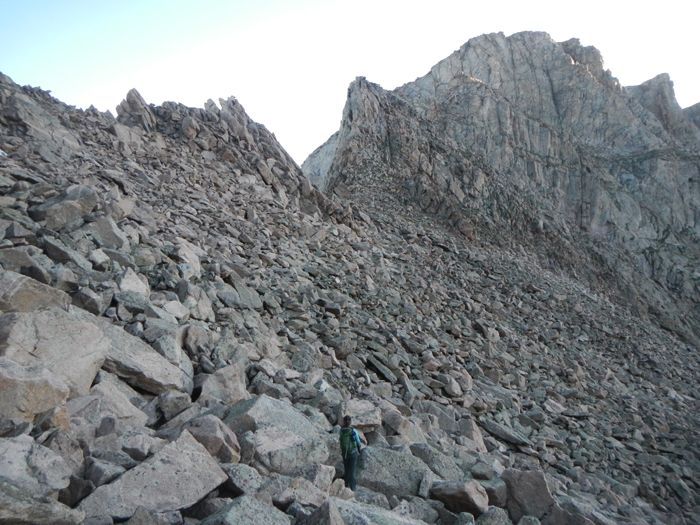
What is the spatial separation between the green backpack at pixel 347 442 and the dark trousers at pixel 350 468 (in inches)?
1.9

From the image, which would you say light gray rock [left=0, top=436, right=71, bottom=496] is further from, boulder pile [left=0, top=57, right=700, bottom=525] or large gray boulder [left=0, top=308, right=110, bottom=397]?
large gray boulder [left=0, top=308, right=110, bottom=397]

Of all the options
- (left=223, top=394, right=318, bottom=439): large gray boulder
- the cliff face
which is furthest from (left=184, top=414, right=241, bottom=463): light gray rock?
the cliff face

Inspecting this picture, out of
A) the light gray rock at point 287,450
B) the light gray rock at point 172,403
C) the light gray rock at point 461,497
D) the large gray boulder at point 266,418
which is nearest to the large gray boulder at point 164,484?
the light gray rock at point 287,450

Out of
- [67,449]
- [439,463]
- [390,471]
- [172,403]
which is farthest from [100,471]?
[439,463]

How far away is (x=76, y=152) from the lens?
1460 centimetres

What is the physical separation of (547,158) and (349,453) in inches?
1791

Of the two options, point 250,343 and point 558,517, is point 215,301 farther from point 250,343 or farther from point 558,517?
point 558,517

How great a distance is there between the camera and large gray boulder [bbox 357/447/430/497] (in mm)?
5547

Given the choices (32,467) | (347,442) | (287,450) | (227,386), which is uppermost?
(32,467)

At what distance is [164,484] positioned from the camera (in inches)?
162

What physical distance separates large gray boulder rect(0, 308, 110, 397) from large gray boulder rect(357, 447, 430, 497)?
340cm

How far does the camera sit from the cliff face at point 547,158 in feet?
102

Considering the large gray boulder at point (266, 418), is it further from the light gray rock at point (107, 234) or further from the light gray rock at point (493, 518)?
the light gray rock at point (107, 234)

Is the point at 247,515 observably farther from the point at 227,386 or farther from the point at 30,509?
the point at 227,386
